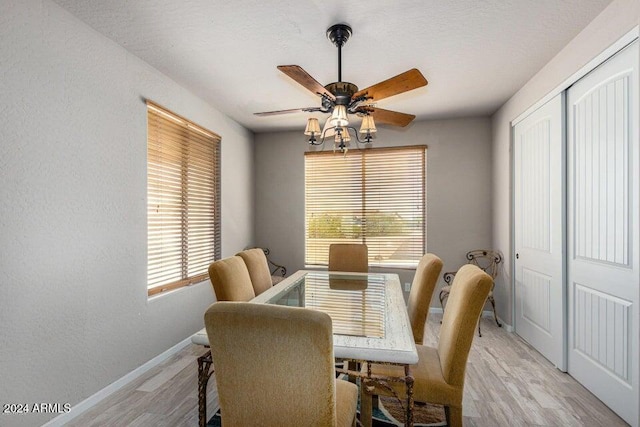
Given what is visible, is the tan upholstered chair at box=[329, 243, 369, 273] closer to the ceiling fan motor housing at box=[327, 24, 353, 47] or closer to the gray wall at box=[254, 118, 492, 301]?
the gray wall at box=[254, 118, 492, 301]

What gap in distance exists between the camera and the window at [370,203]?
425 centimetres

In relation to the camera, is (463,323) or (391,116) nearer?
(463,323)

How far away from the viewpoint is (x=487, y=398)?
7.14 ft

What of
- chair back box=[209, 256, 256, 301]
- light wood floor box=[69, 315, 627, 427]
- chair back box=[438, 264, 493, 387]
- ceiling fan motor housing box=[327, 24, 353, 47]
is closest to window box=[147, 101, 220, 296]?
light wood floor box=[69, 315, 627, 427]

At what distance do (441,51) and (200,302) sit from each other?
3.31 meters

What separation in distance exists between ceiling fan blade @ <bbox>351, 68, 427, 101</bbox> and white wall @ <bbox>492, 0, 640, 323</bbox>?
1.22 m

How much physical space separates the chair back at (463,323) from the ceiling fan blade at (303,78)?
54.2 inches

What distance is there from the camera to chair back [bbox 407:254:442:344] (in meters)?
2.05

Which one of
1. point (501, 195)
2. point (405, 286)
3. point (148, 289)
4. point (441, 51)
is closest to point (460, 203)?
point (501, 195)

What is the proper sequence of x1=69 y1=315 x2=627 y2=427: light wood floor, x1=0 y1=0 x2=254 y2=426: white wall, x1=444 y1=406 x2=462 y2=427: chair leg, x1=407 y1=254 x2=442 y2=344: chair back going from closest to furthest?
x1=444 y1=406 x2=462 y2=427: chair leg → x1=0 y1=0 x2=254 y2=426: white wall → x1=69 y1=315 x2=627 y2=427: light wood floor → x1=407 y1=254 x2=442 y2=344: chair back

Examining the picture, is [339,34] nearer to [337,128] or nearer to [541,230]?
→ [337,128]

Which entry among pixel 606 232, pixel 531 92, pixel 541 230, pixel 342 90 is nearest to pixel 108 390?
pixel 342 90

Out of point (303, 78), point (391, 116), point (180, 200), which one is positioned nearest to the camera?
point (303, 78)

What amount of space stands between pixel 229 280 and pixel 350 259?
5.50 ft
